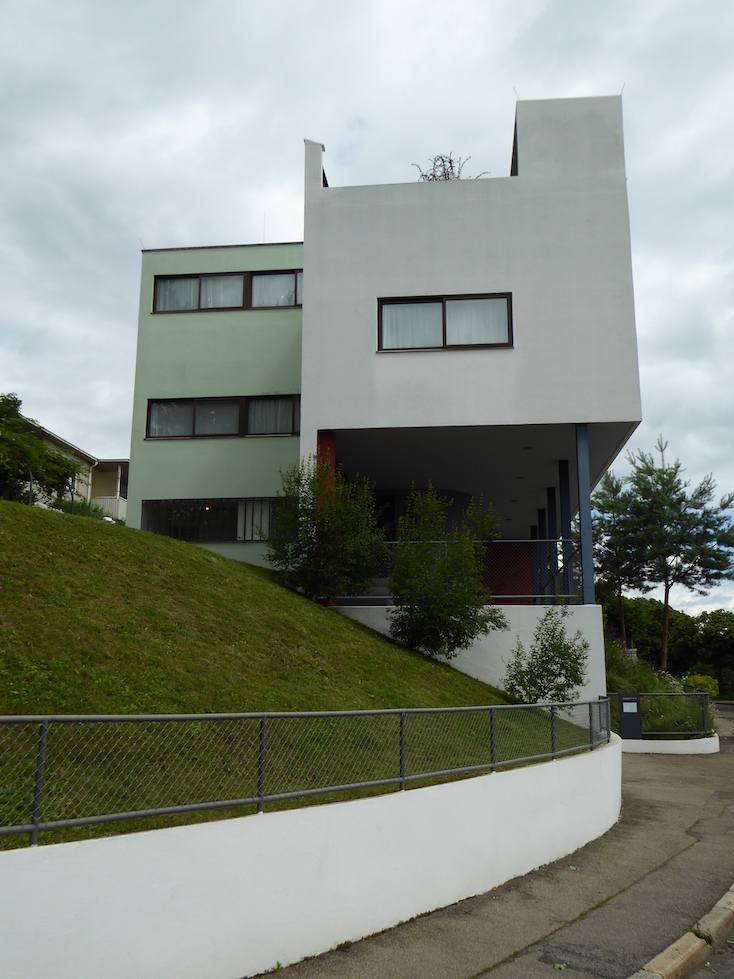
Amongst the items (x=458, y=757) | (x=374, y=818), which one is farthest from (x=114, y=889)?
(x=458, y=757)

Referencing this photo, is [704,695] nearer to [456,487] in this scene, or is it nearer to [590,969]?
[456,487]

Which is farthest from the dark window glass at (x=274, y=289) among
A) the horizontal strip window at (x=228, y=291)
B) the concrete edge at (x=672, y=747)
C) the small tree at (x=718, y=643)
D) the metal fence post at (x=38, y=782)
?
the small tree at (x=718, y=643)

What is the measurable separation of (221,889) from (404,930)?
200 centimetres

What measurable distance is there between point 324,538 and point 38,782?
1086 centimetres

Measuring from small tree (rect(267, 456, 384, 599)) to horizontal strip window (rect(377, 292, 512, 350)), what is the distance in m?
3.31

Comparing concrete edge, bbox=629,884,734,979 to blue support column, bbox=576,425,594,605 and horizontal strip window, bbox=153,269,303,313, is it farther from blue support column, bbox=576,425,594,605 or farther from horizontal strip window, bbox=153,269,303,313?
horizontal strip window, bbox=153,269,303,313

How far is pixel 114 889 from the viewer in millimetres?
4930

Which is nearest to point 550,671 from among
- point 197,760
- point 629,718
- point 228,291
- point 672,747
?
point 629,718

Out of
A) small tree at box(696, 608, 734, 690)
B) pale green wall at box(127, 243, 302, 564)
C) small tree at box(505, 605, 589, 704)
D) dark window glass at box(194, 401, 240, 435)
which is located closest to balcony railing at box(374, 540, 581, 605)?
small tree at box(505, 605, 589, 704)

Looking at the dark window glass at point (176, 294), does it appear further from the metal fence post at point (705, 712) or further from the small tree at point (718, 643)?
the small tree at point (718, 643)

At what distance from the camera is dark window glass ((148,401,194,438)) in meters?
20.8

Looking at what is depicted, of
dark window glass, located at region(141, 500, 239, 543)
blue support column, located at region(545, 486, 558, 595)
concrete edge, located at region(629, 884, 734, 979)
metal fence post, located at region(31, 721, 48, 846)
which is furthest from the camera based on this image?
dark window glass, located at region(141, 500, 239, 543)

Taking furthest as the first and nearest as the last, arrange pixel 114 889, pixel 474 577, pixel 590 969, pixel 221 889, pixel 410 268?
pixel 410 268
pixel 474 577
pixel 590 969
pixel 221 889
pixel 114 889

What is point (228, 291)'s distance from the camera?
71.2ft
